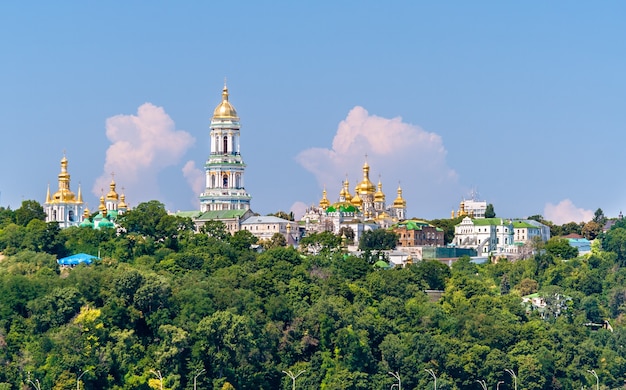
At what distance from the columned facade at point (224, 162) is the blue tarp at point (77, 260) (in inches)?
1398

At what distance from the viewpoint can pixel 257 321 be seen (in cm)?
7806

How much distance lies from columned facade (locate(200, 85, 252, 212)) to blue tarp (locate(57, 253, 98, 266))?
117ft

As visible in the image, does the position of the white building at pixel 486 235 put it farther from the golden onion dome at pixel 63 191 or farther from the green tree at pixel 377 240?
the golden onion dome at pixel 63 191

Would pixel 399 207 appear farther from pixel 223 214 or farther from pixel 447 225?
pixel 223 214

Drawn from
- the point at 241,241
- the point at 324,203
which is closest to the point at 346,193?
the point at 324,203

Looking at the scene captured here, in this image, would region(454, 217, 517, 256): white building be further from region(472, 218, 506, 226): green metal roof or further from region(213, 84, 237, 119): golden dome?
region(213, 84, 237, 119): golden dome

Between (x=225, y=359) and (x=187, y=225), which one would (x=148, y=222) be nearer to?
(x=187, y=225)

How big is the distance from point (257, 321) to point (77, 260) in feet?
53.7

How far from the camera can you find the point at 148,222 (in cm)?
10031

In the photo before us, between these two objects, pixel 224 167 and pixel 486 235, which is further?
pixel 486 235

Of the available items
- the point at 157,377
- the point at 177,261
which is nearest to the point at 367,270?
the point at 177,261

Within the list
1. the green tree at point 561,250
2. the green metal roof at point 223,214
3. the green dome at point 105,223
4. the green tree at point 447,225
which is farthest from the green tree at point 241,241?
the green tree at point 447,225

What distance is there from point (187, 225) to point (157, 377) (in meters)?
32.2

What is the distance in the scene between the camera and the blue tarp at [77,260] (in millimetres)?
90219
